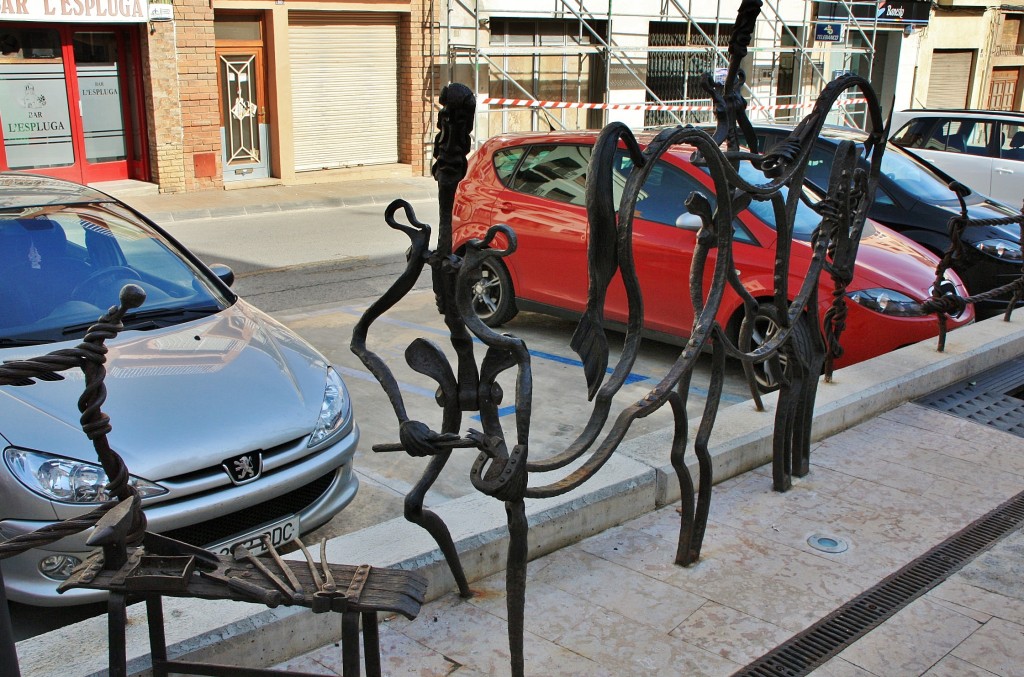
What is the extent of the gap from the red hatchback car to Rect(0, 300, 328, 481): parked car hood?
6.79 feet

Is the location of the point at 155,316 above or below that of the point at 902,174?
below

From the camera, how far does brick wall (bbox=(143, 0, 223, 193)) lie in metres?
14.8

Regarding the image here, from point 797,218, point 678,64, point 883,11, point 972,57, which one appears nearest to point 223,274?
point 797,218

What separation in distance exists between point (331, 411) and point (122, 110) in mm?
12296

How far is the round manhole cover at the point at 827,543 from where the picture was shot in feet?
14.0

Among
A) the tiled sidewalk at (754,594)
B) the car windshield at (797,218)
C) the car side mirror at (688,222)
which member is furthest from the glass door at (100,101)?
the tiled sidewalk at (754,594)

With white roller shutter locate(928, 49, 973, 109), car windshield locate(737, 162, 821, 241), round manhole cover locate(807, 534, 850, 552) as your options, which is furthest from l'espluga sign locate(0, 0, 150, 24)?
white roller shutter locate(928, 49, 973, 109)

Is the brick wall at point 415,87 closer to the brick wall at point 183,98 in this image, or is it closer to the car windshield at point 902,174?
the brick wall at point 183,98

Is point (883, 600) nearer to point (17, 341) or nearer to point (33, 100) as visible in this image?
point (17, 341)

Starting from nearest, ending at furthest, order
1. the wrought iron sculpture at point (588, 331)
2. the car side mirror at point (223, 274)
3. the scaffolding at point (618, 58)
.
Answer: the wrought iron sculpture at point (588, 331) → the car side mirror at point (223, 274) → the scaffolding at point (618, 58)

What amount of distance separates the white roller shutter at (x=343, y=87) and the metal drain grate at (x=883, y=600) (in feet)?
47.4

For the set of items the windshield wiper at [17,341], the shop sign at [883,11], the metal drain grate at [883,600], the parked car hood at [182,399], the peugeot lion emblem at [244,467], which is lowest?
the metal drain grate at [883,600]

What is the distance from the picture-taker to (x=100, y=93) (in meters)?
14.9

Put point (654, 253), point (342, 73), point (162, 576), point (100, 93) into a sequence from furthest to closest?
point (342, 73) < point (100, 93) < point (654, 253) < point (162, 576)
